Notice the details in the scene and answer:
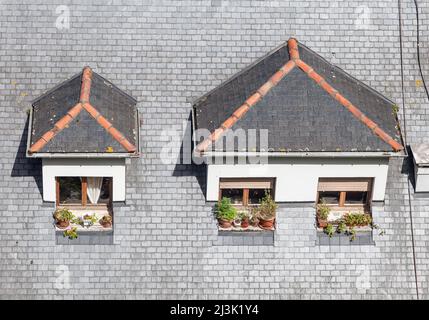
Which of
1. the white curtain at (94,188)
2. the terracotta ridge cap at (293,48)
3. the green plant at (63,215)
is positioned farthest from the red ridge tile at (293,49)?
the green plant at (63,215)

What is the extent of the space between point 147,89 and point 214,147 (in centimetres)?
346

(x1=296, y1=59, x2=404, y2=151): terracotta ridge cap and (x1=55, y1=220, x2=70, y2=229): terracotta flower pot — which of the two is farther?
(x1=55, y1=220, x2=70, y2=229): terracotta flower pot

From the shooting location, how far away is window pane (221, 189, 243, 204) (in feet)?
86.0

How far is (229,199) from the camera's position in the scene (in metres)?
25.9

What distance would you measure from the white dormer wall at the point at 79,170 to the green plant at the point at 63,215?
0.45m

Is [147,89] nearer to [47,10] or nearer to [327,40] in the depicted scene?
[47,10]

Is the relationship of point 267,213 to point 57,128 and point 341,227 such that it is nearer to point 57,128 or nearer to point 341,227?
point 341,227

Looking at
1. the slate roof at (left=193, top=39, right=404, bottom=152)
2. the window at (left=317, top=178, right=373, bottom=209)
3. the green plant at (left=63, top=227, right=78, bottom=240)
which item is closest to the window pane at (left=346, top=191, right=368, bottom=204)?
the window at (left=317, top=178, right=373, bottom=209)

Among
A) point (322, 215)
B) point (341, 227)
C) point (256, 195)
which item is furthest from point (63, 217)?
point (341, 227)

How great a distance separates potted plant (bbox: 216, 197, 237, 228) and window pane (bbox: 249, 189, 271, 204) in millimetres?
709

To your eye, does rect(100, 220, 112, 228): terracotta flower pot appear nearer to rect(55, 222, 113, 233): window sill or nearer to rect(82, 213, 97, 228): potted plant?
rect(55, 222, 113, 233): window sill

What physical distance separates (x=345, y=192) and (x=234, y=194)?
132 inches

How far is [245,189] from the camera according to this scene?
26.1 meters
